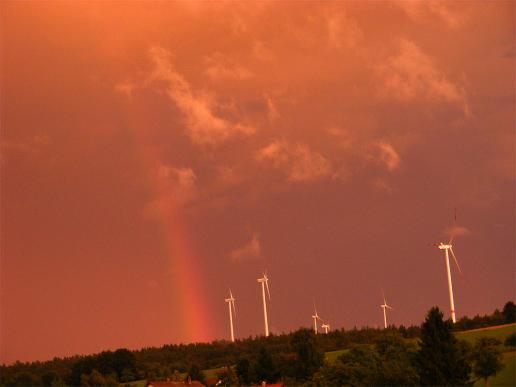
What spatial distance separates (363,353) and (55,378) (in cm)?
7631

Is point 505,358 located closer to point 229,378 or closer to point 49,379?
point 229,378

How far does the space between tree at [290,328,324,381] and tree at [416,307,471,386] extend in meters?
58.6

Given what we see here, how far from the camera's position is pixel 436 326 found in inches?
4345

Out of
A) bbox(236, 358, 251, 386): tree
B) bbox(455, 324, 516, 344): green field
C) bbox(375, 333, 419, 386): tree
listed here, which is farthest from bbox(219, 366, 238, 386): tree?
bbox(455, 324, 516, 344): green field

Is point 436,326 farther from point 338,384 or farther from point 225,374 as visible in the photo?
point 225,374

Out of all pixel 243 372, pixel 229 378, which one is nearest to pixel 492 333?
pixel 243 372

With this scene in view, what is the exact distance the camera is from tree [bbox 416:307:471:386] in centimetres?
10625

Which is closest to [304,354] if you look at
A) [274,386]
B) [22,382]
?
[274,386]

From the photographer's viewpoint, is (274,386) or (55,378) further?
(55,378)

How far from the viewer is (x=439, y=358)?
108 metres

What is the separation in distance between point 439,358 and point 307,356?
211 feet

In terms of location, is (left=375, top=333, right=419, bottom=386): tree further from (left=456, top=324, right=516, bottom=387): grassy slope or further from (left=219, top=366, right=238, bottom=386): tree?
(left=219, top=366, right=238, bottom=386): tree

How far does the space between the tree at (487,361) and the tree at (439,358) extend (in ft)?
49.4

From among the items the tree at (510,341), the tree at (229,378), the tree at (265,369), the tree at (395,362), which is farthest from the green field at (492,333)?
the tree at (229,378)
